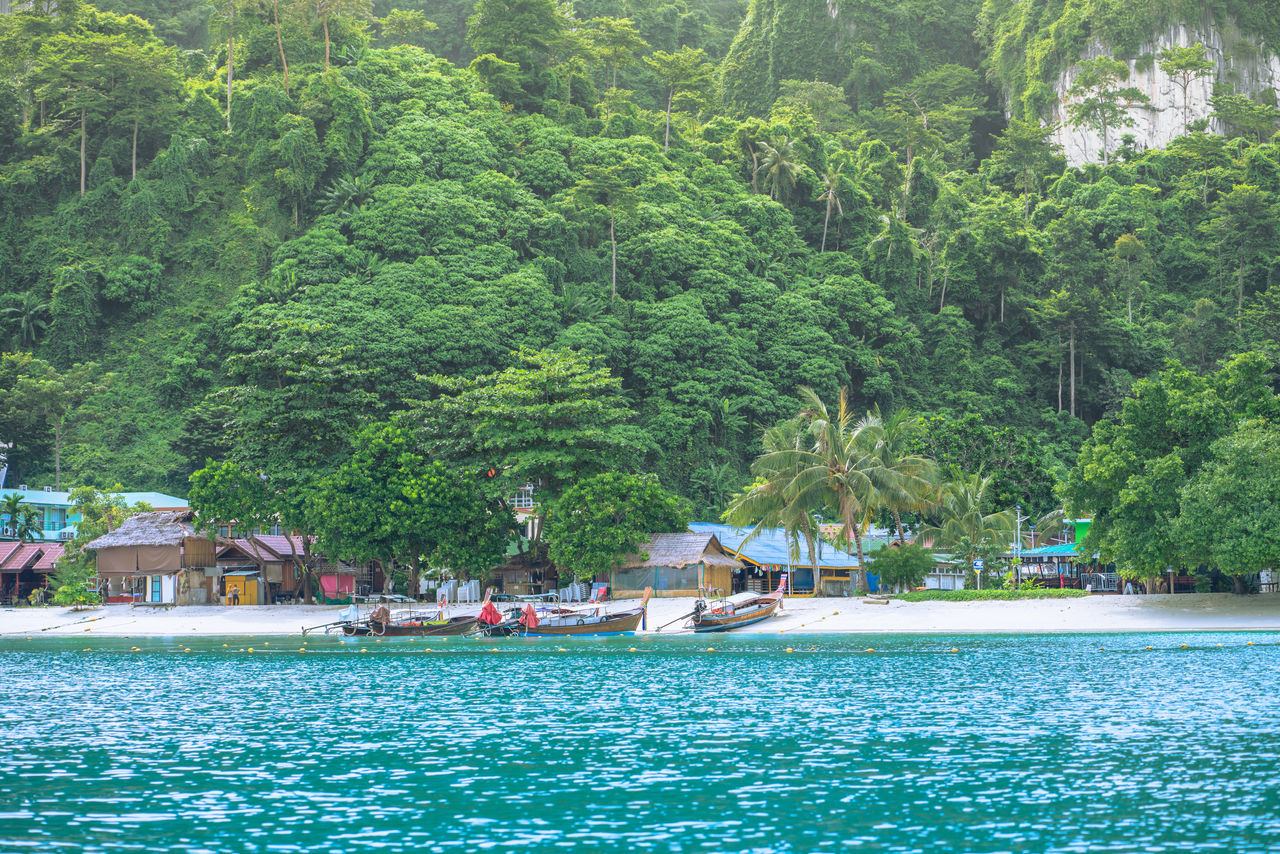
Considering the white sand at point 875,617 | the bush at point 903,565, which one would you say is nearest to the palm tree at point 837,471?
Answer: the bush at point 903,565

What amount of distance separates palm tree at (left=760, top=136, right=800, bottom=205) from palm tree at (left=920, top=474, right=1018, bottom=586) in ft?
129

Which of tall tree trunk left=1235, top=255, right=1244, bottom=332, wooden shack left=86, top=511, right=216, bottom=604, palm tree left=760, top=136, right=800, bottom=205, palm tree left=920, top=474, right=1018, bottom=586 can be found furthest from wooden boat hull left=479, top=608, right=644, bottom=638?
tall tree trunk left=1235, top=255, right=1244, bottom=332

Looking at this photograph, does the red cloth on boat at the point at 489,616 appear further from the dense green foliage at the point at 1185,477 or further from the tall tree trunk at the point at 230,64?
the tall tree trunk at the point at 230,64

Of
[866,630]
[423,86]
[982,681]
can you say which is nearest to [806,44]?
[423,86]

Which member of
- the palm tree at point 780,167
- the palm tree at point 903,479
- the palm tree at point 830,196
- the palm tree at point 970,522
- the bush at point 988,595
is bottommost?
the bush at point 988,595

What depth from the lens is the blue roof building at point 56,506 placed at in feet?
185

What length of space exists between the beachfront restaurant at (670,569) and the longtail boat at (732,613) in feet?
10.0

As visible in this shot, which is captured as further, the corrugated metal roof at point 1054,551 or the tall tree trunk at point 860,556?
the corrugated metal roof at point 1054,551

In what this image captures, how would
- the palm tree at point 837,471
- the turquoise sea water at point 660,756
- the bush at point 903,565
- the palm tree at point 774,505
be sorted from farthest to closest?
the bush at point 903,565 < the palm tree at point 774,505 < the palm tree at point 837,471 < the turquoise sea water at point 660,756

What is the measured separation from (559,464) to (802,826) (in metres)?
→ 35.2

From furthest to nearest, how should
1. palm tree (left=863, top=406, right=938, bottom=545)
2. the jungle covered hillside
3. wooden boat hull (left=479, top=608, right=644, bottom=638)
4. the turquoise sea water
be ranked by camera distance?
the jungle covered hillside, palm tree (left=863, top=406, right=938, bottom=545), wooden boat hull (left=479, top=608, right=644, bottom=638), the turquoise sea water

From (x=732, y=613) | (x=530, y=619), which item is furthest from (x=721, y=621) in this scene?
(x=530, y=619)

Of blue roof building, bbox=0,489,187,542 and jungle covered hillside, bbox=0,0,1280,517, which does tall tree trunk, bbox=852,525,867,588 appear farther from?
blue roof building, bbox=0,489,187,542

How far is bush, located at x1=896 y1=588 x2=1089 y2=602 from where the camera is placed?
1598 inches
